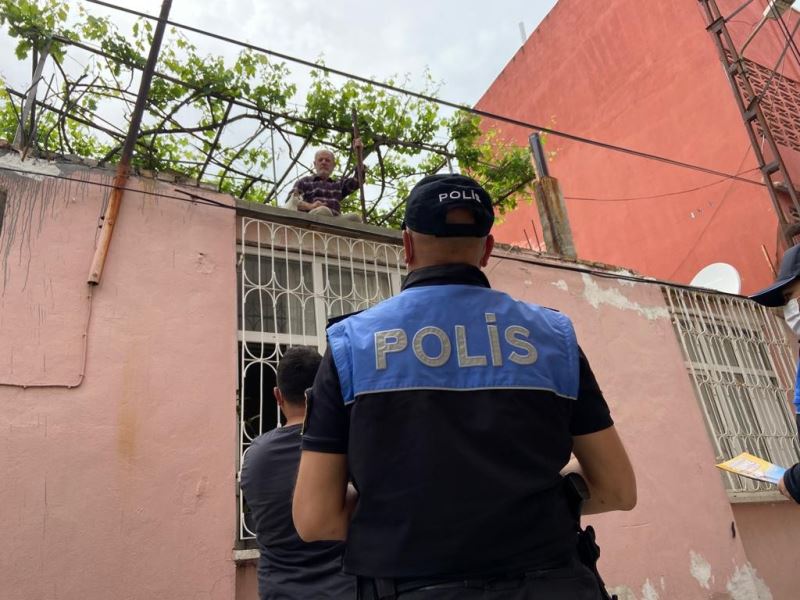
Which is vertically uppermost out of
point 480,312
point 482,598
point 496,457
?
point 480,312

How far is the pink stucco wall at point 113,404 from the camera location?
9.21ft

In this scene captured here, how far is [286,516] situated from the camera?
1.93 meters

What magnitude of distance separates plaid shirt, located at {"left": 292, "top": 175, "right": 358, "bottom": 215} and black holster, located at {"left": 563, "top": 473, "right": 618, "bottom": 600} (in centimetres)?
A: 385

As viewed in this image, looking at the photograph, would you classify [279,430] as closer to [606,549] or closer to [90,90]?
[606,549]

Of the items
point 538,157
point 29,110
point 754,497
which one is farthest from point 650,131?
point 29,110

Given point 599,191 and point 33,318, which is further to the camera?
point 599,191

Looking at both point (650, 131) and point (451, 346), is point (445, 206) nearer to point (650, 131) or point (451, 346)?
point (451, 346)

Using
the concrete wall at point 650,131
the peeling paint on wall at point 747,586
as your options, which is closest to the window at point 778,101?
the concrete wall at point 650,131

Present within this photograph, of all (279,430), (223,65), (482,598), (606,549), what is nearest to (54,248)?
(279,430)

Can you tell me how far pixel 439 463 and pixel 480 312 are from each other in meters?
0.33

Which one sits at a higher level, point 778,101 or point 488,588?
point 778,101

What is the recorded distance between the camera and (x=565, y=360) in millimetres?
1311

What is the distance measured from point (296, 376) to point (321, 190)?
308cm

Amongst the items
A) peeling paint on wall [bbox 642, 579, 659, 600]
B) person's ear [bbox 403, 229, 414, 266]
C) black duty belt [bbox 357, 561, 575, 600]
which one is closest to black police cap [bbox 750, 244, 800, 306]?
person's ear [bbox 403, 229, 414, 266]
